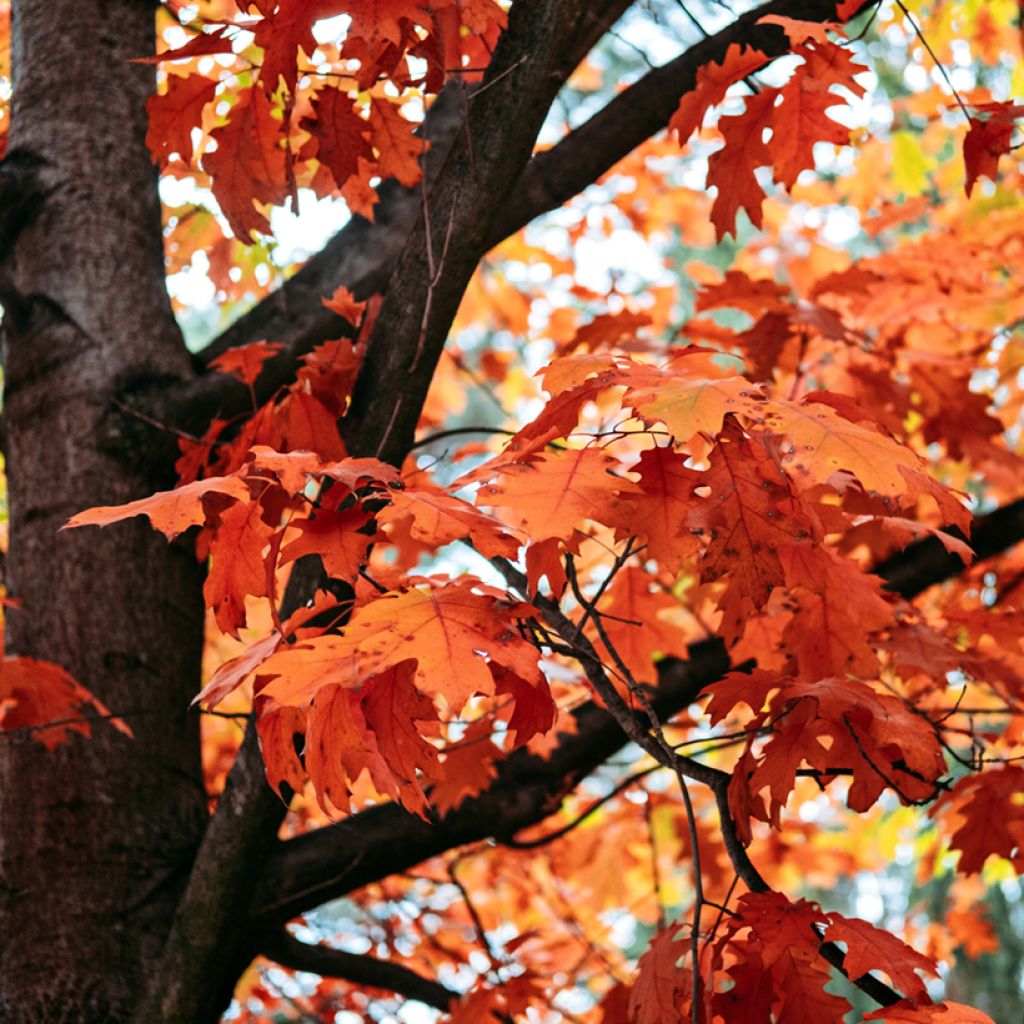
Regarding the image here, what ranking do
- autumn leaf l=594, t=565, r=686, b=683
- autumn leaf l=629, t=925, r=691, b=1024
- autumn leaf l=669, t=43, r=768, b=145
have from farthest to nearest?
autumn leaf l=594, t=565, r=686, b=683 < autumn leaf l=669, t=43, r=768, b=145 < autumn leaf l=629, t=925, r=691, b=1024

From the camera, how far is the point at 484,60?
2047 mm

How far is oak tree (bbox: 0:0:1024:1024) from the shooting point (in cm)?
120

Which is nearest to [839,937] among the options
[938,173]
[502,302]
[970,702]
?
[970,702]

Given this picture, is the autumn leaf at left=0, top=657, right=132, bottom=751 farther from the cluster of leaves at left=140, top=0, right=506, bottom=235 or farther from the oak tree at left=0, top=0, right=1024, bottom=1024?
the cluster of leaves at left=140, top=0, right=506, bottom=235

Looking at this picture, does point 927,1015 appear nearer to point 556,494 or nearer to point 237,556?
point 556,494

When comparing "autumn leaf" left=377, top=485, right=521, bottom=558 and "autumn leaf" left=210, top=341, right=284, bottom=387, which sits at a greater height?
"autumn leaf" left=210, top=341, right=284, bottom=387

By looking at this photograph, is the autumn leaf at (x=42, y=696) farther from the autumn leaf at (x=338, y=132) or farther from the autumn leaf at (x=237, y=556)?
the autumn leaf at (x=338, y=132)

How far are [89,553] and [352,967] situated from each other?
915 millimetres

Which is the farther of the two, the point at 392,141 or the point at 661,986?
the point at 392,141

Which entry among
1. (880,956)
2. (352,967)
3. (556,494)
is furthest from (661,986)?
(352,967)

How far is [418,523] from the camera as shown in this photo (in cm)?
112

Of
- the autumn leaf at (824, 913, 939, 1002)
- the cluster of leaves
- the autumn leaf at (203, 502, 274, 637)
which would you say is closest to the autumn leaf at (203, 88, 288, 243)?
the cluster of leaves

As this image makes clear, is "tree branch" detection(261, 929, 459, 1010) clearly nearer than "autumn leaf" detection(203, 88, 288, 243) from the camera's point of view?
No

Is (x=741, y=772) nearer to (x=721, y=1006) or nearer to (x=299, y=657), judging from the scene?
(x=721, y=1006)
